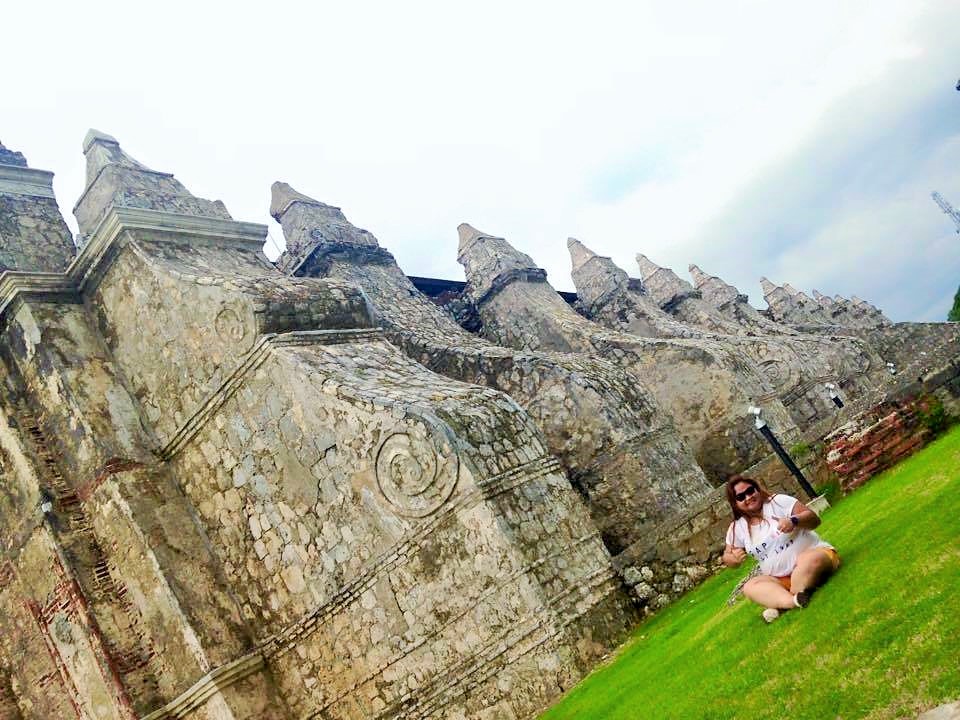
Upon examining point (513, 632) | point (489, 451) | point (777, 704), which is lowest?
point (777, 704)

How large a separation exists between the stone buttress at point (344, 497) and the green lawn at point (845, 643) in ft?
2.79

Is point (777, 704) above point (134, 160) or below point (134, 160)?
below

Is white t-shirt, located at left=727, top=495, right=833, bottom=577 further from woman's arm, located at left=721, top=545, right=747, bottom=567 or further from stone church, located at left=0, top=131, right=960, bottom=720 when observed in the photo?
stone church, located at left=0, top=131, right=960, bottom=720

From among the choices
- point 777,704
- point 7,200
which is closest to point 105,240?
point 7,200

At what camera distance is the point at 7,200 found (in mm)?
10289

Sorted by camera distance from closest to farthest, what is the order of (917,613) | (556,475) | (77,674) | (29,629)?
(917,613)
(556,475)
(77,674)
(29,629)

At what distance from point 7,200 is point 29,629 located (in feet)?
17.9

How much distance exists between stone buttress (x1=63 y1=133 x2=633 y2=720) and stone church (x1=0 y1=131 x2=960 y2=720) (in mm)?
27

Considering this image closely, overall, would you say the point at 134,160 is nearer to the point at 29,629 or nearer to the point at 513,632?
the point at 29,629

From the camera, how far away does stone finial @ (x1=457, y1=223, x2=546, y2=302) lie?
15477 mm

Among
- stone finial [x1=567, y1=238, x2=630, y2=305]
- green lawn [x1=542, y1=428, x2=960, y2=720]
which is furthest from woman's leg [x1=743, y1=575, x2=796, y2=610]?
stone finial [x1=567, y1=238, x2=630, y2=305]

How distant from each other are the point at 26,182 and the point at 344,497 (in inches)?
273

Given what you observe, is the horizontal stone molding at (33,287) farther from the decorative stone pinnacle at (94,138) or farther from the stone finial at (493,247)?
the stone finial at (493,247)

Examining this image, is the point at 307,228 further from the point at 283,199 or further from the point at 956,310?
the point at 956,310
